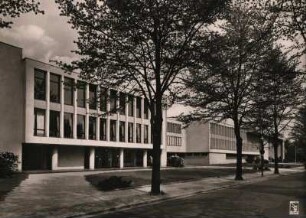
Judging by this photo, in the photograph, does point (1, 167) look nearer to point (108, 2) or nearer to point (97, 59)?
point (97, 59)

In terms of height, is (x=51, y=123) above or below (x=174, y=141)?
above

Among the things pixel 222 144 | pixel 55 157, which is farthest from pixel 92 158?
pixel 222 144

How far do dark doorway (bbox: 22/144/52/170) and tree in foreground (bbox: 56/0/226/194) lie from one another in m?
25.5

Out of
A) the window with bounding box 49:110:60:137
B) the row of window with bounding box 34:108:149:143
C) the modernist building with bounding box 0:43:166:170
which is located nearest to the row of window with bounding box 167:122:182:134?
the row of window with bounding box 34:108:149:143

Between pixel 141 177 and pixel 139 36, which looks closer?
pixel 139 36

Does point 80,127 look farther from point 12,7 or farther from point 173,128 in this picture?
point 173,128

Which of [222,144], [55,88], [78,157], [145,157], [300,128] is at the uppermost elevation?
[55,88]

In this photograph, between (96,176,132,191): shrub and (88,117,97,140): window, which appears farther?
(88,117,97,140): window

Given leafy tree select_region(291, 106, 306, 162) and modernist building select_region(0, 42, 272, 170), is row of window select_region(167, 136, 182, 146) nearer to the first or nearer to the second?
modernist building select_region(0, 42, 272, 170)

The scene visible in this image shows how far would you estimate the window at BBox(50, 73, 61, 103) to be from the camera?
47.2m

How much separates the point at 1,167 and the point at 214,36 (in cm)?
1592

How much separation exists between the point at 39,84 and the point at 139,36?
2529cm

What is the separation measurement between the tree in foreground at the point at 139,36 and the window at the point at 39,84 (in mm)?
22522

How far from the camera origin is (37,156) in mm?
48219
